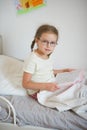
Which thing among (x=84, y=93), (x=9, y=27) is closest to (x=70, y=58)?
(x=9, y=27)

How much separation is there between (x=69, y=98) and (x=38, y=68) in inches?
10.4

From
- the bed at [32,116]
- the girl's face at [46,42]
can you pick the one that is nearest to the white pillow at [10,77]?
the bed at [32,116]

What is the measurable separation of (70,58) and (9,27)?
0.68 metres

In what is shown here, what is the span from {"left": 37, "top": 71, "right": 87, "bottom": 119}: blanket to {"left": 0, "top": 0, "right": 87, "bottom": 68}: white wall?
63 centimetres

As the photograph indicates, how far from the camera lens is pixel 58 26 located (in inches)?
69.8

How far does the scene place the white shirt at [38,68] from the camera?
3.76 ft

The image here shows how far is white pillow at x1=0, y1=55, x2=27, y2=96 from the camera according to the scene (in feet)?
4.16

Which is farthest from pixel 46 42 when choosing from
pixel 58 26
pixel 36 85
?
pixel 58 26

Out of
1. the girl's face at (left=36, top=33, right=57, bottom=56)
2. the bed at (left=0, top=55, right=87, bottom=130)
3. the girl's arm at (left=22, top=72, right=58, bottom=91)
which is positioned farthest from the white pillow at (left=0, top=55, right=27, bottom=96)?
the girl's face at (left=36, top=33, right=57, bottom=56)

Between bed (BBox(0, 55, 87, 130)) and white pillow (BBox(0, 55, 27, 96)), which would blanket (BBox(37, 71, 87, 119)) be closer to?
bed (BBox(0, 55, 87, 130))

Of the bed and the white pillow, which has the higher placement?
the white pillow

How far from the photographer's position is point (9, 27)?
191 centimetres

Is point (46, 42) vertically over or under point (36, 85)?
over

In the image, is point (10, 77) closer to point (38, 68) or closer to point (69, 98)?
point (38, 68)
